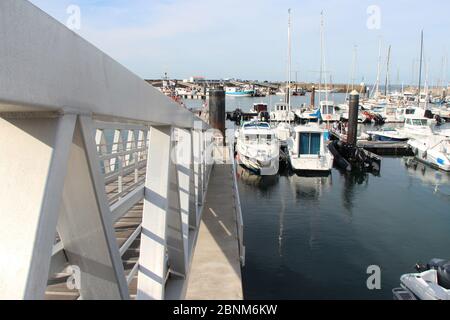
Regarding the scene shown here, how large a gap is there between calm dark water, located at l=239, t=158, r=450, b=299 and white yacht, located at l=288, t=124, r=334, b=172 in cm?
105

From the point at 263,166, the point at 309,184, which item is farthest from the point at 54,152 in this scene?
the point at 263,166

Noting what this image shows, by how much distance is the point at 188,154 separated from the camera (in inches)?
240

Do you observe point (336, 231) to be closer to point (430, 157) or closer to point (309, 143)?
point (309, 143)

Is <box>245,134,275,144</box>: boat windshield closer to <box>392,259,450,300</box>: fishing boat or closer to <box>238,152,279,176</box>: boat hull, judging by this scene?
<box>238,152,279,176</box>: boat hull

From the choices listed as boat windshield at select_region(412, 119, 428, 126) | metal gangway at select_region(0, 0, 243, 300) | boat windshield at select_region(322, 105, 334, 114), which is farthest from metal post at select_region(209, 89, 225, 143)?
boat windshield at select_region(322, 105, 334, 114)

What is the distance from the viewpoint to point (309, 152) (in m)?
27.4

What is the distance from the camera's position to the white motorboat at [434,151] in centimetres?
2817

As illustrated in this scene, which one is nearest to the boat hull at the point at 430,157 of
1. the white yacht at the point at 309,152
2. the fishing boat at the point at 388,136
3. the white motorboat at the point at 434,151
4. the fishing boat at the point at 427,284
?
the white motorboat at the point at 434,151

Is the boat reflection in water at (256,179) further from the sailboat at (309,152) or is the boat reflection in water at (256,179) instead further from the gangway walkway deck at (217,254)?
the gangway walkway deck at (217,254)

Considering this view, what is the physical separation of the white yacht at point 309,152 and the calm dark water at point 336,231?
3.45 feet

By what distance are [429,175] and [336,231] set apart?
49.0ft
